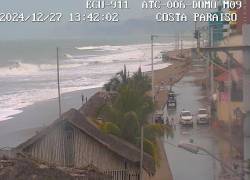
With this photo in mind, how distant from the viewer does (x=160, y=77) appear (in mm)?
65500

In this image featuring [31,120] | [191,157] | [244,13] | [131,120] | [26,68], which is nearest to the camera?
[131,120]

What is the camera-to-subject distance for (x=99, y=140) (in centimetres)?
1520

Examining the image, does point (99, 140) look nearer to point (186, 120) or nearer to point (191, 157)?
point (191, 157)

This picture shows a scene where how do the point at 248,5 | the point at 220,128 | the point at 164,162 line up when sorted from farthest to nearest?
the point at 220,128, the point at 248,5, the point at 164,162

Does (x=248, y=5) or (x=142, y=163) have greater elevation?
(x=248, y=5)

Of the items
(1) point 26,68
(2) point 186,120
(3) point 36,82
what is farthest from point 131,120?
(1) point 26,68

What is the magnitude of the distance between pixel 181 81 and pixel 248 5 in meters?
39.9

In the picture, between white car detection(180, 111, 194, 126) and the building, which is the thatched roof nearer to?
the building

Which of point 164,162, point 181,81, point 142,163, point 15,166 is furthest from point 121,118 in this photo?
point 181,81

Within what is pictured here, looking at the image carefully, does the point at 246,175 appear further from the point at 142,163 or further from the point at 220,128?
the point at 220,128

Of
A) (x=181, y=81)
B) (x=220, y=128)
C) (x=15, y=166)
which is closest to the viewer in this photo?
(x=15, y=166)

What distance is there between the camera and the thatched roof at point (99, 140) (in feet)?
49.5

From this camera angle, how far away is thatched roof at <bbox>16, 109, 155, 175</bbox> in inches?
594

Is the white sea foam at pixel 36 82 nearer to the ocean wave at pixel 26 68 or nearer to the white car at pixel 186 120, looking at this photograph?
the ocean wave at pixel 26 68
